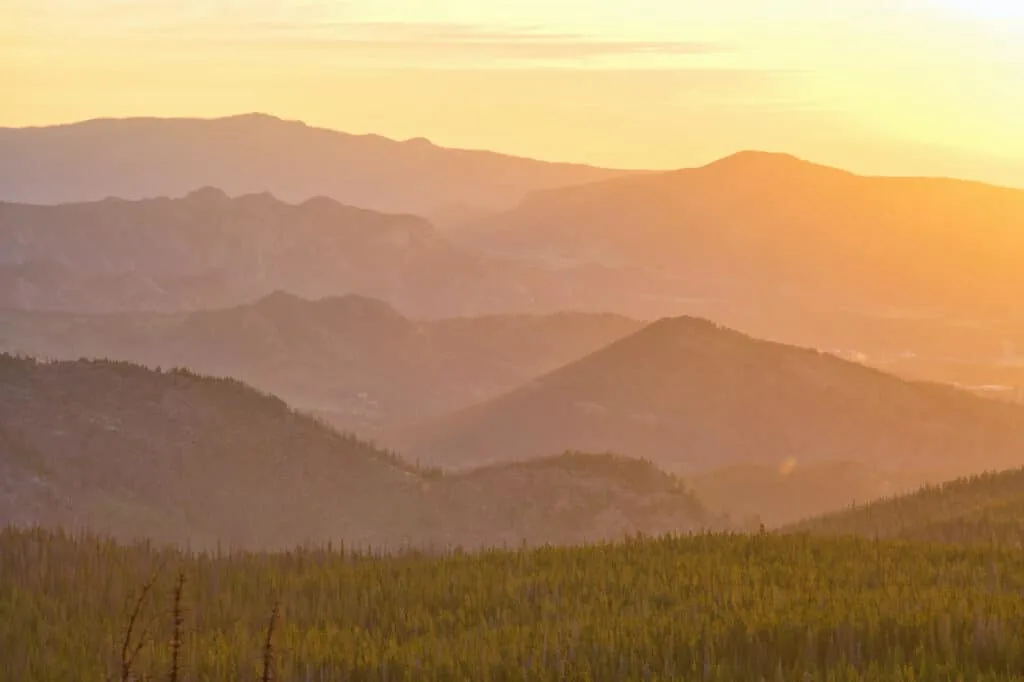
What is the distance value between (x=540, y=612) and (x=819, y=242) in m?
176

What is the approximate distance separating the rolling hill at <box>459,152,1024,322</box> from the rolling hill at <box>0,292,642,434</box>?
50.1 metres

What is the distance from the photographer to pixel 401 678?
6.75 metres

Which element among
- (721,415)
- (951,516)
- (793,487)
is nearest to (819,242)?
(721,415)

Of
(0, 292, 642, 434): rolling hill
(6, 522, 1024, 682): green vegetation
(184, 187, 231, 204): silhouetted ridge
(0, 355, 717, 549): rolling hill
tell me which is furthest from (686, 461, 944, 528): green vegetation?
(184, 187, 231, 204): silhouetted ridge

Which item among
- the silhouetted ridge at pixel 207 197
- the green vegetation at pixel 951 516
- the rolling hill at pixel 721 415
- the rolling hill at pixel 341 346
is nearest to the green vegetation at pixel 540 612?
the green vegetation at pixel 951 516

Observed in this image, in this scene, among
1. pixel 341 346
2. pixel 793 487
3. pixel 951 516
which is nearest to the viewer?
pixel 951 516

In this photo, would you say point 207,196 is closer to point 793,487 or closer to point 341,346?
point 341,346

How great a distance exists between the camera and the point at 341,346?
9925cm

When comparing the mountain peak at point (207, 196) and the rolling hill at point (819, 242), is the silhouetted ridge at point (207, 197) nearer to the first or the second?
the mountain peak at point (207, 196)

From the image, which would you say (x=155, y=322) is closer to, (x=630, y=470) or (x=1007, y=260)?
(x=630, y=470)

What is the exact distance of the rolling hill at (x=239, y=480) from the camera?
30125 mm

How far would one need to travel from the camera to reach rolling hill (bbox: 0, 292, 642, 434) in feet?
291

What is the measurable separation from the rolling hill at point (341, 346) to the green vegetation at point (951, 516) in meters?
59.4

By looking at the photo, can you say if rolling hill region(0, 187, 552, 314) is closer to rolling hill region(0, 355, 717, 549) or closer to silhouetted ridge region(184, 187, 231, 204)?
silhouetted ridge region(184, 187, 231, 204)
